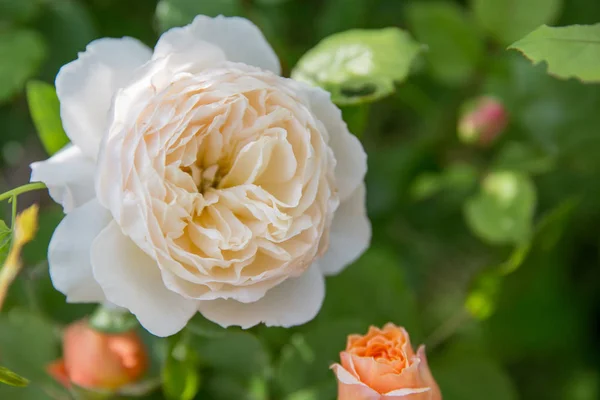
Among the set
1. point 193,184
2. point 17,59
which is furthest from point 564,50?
point 17,59

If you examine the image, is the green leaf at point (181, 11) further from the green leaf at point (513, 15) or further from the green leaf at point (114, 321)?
the green leaf at point (513, 15)

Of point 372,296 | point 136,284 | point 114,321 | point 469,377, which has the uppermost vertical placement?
point 136,284

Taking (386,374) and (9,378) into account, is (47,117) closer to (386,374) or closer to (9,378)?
(9,378)

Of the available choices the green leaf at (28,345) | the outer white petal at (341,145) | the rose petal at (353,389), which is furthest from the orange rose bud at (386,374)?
the green leaf at (28,345)

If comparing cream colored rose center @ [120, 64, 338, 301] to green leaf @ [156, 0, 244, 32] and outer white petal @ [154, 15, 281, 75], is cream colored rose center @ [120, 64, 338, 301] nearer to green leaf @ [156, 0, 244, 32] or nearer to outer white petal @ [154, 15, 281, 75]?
outer white petal @ [154, 15, 281, 75]

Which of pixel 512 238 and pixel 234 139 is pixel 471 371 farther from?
pixel 234 139

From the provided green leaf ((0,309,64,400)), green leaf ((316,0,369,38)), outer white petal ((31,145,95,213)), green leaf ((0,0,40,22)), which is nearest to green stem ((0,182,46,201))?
outer white petal ((31,145,95,213))
